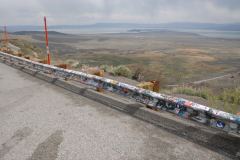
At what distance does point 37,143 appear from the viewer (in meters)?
4.65

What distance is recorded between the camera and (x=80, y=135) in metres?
4.92

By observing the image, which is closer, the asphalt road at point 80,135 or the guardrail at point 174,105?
the asphalt road at point 80,135

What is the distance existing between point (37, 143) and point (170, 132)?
93.2 inches

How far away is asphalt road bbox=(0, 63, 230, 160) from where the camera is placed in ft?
13.8

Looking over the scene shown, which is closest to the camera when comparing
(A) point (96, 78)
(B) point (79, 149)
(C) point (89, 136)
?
(B) point (79, 149)

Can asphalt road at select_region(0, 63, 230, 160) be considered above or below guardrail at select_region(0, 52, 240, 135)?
below

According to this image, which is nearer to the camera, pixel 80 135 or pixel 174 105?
pixel 80 135

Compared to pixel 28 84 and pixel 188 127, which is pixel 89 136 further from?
pixel 28 84

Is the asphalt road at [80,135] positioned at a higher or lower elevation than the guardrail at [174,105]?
lower

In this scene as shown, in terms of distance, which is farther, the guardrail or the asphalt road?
the guardrail

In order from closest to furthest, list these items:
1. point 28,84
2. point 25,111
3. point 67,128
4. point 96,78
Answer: point 67,128 < point 25,111 < point 96,78 < point 28,84

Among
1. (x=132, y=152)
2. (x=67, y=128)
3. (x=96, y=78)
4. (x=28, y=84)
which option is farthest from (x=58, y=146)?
(x=28, y=84)

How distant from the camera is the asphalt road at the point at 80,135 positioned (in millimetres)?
4215

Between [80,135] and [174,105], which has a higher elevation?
[174,105]
